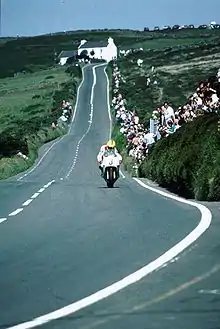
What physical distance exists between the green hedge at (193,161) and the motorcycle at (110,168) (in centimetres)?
154

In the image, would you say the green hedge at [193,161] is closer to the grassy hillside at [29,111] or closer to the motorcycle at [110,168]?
the motorcycle at [110,168]

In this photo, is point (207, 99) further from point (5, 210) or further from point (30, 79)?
point (30, 79)

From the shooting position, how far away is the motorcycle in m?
30.5

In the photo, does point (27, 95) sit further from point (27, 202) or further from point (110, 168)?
point (27, 202)

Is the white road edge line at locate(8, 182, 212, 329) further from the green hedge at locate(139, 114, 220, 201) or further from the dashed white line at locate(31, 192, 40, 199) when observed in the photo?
the dashed white line at locate(31, 192, 40, 199)

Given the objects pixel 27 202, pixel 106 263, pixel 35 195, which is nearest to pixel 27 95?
pixel 35 195

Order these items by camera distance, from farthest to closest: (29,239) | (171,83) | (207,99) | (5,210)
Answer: (171,83), (207,99), (5,210), (29,239)

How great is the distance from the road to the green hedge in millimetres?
905

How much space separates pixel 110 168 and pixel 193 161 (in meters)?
8.61

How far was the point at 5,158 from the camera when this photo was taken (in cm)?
6369

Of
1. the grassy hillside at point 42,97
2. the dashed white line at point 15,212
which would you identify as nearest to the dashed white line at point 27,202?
the dashed white line at point 15,212

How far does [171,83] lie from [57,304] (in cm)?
10515

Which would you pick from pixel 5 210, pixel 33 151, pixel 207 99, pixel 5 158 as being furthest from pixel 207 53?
pixel 5 210

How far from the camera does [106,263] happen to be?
10930mm
